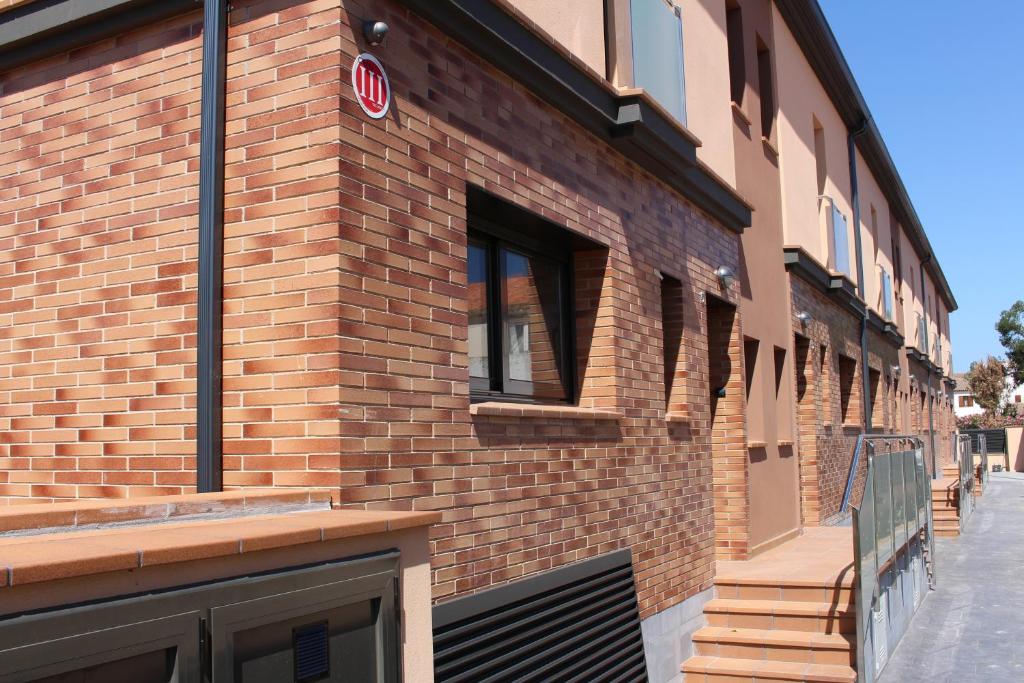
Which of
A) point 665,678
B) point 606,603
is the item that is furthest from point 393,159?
point 665,678

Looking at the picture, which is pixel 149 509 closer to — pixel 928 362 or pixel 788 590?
pixel 788 590

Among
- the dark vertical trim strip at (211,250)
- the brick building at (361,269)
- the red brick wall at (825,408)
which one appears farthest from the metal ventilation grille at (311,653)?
the red brick wall at (825,408)

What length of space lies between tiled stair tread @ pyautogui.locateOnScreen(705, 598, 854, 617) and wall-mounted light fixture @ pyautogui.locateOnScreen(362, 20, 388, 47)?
5.96m

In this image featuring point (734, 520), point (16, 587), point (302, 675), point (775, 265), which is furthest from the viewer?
point (775, 265)

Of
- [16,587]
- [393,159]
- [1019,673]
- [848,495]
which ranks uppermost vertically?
[393,159]

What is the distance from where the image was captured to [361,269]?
400cm

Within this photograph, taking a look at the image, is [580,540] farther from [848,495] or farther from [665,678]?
[848,495]

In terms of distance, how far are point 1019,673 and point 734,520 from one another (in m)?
2.79

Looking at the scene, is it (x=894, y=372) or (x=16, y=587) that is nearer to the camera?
(x=16, y=587)

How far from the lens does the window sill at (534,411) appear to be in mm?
4875

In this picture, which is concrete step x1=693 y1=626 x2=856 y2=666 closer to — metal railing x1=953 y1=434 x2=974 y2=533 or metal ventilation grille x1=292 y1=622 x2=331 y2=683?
metal ventilation grille x1=292 y1=622 x2=331 y2=683

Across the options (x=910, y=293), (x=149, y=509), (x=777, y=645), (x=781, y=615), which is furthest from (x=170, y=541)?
(x=910, y=293)

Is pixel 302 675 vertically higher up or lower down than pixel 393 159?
lower down

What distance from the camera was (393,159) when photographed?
4.30 m
